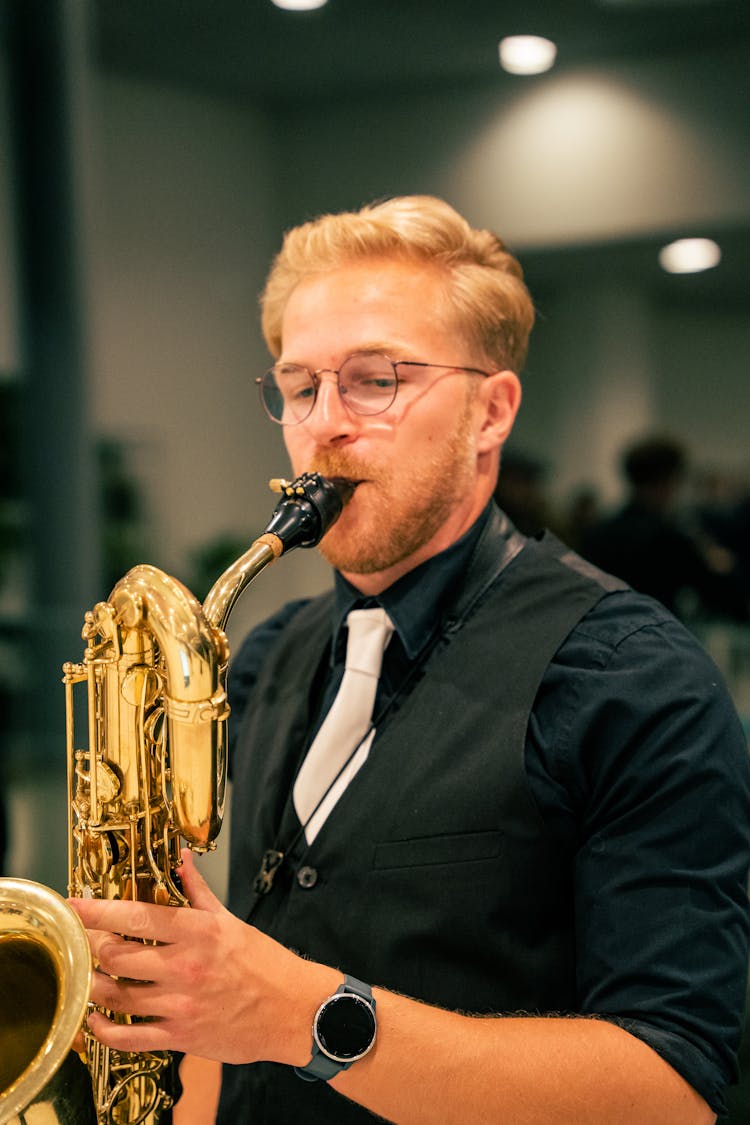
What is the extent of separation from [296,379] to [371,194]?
64.7 inches

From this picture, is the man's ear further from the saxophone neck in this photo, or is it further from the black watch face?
the black watch face

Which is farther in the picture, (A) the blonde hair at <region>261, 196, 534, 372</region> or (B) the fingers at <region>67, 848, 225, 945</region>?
(A) the blonde hair at <region>261, 196, 534, 372</region>

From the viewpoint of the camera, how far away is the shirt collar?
1.55m

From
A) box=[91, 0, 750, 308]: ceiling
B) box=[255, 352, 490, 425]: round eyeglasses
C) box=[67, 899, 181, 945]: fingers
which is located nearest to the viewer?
box=[67, 899, 181, 945]: fingers

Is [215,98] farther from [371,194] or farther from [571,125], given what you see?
[571,125]

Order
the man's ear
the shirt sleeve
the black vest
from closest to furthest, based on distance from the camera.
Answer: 1. the shirt sleeve
2. the black vest
3. the man's ear

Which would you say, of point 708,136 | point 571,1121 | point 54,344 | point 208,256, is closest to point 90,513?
point 54,344

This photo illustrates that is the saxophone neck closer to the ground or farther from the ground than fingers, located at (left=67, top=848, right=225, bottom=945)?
farther from the ground

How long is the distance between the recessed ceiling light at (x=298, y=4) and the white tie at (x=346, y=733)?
2117 millimetres

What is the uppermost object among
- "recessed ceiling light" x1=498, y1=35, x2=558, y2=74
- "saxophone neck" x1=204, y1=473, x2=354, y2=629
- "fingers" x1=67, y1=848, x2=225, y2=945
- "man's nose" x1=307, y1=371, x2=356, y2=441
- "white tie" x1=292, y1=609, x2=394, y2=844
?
"recessed ceiling light" x1=498, y1=35, x2=558, y2=74

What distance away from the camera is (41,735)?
3.88m

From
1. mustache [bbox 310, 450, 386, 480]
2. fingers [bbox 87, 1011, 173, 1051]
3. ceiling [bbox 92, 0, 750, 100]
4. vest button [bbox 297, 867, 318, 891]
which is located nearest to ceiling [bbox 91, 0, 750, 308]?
ceiling [bbox 92, 0, 750, 100]

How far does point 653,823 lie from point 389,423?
2.01 feet

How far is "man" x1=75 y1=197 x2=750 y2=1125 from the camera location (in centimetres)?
117
